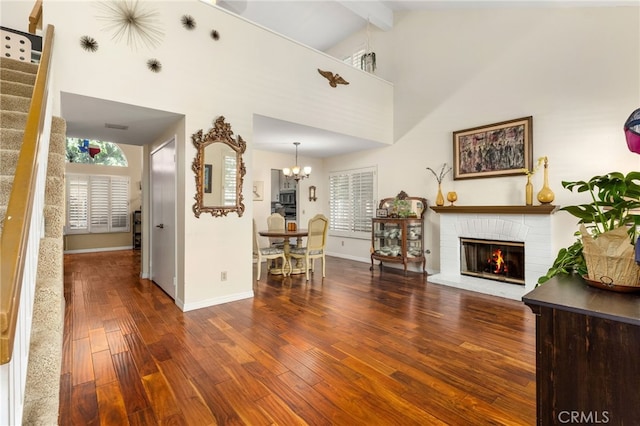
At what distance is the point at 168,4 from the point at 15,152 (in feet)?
7.69

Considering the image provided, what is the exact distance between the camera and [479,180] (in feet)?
15.5

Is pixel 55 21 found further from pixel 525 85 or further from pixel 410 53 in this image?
pixel 525 85

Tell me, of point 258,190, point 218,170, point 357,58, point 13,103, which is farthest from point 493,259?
point 13,103

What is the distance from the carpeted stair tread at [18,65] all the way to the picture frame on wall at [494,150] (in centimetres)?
548

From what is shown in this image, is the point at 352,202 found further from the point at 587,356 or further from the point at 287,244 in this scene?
the point at 587,356

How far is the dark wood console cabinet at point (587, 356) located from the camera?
1.01 meters

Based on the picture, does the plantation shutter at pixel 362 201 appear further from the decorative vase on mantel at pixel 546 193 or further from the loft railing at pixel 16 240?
the loft railing at pixel 16 240

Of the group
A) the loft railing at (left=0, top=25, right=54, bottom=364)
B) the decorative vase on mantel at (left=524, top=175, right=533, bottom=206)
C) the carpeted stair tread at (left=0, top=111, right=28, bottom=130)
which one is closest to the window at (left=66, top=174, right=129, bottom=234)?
the carpeted stair tread at (left=0, top=111, right=28, bottom=130)

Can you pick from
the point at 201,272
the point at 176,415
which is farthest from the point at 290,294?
the point at 176,415

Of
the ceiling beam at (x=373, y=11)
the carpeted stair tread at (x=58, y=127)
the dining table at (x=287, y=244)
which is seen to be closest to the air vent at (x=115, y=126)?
the carpeted stair tread at (x=58, y=127)

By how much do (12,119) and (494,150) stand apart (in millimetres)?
5576

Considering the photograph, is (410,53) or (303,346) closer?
(303,346)

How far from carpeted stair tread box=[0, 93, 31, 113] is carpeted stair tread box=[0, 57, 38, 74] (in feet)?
1.52

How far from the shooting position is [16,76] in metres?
2.70
